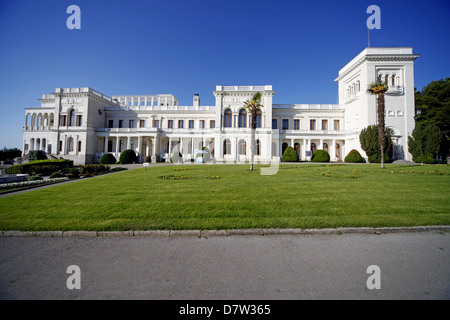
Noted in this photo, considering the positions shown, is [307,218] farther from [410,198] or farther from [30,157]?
[30,157]

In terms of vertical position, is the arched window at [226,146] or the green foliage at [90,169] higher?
the arched window at [226,146]

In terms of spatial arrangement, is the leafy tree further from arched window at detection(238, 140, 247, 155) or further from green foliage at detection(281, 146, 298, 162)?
arched window at detection(238, 140, 247, 155)

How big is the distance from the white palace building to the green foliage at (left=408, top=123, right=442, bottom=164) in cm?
195

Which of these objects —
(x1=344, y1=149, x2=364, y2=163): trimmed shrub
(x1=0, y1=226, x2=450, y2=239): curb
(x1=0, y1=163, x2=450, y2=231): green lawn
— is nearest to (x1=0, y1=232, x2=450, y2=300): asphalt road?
(x1=0, y1=226, x2=450, y2=239): curb

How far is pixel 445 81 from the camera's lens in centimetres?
3591

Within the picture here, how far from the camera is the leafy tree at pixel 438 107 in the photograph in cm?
3241

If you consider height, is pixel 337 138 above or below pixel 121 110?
below

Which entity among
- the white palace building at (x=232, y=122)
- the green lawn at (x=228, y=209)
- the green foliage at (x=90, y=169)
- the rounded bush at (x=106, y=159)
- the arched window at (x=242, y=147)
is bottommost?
the green lawn at (x=228, y=209)

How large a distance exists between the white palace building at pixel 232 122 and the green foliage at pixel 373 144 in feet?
8.71

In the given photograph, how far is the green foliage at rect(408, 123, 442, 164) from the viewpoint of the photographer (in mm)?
27281

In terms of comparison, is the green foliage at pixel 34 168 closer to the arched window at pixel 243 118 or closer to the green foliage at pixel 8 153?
the arched window at pixel 243 118

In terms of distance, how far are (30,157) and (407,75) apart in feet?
208

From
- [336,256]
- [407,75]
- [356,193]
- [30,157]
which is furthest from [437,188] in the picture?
[30,157]

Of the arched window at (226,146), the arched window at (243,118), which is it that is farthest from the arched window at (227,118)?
the arched window at (226,146)
